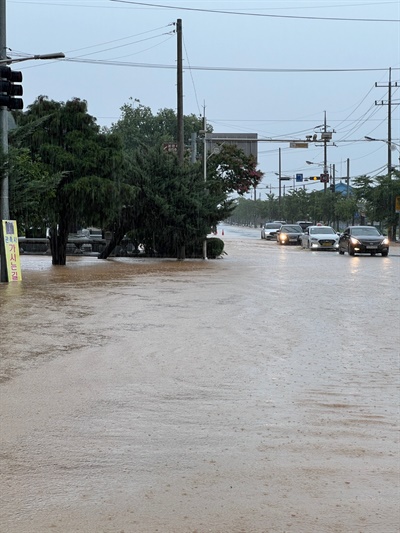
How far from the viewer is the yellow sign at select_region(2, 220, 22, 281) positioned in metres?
23.9

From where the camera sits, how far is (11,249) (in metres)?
24.1

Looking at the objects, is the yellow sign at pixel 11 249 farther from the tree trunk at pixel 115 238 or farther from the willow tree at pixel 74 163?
the tree trunk at pixel 115 238

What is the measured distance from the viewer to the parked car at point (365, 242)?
44.3m

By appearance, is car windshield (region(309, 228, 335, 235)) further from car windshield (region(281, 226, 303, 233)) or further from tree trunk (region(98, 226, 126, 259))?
tree trunk (region(98, 226, 126, 259))

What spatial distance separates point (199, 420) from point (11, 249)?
17084mm

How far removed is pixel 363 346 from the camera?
12508 mm

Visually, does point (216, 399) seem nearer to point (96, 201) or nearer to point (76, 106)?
point (96, 201)

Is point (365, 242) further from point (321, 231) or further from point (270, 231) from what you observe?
point (270, 231)

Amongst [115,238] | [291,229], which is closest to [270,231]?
A: [291,229]

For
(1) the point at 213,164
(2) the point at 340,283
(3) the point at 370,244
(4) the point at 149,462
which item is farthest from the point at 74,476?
(1) the point at 213,164

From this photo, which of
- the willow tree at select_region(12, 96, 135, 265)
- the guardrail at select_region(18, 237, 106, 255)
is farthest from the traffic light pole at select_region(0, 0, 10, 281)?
the guardrail at select_region(18, 237, 106, 255)

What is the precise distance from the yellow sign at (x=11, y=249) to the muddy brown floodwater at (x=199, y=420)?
6825mm

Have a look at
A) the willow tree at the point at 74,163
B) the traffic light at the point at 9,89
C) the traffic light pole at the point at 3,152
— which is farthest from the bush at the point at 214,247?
the traffic light at the point at 9,89

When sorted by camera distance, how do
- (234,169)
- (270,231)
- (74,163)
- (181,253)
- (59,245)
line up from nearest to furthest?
(74,163)
(59,245)
(181,253)
(234,169)
(270,231)
